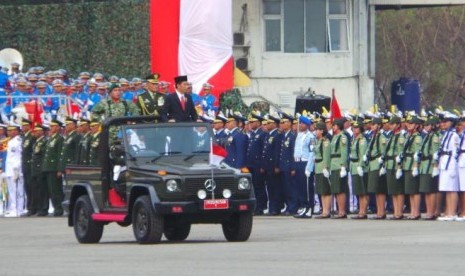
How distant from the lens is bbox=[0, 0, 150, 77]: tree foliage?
52062 millimetres

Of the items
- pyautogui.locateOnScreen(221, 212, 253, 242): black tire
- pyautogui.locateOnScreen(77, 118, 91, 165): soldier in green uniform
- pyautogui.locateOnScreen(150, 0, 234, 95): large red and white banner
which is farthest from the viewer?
pyautogui.locateOnScreen(150, 0, 234, 95): large red and white banner

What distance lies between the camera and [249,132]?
35688 mm

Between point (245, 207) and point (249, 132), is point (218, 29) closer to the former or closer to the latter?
point (249, 132)

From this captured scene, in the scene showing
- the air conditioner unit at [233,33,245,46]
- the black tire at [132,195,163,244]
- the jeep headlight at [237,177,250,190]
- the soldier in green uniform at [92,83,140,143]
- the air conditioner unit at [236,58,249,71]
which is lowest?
the black tire at [132,195,163,244]

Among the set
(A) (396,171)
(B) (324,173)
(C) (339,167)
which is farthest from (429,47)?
Result: (A) (396,171)

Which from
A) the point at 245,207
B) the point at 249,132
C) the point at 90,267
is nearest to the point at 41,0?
the point at 249,132

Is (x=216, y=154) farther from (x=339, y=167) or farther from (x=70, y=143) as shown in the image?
(x=70, y=143)

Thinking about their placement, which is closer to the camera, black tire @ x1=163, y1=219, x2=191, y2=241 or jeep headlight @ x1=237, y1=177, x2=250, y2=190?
jeep headlight @ x1=237, y1=177, x2=250, y2=190

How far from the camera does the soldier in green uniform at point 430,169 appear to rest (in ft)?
100

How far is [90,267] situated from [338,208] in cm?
1318

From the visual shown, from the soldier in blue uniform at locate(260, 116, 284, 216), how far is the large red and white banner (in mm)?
14819

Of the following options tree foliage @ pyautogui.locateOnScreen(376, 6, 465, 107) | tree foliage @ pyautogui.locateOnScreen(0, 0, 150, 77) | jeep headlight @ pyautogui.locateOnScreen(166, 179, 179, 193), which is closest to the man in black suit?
jeep headlight @ pyautogui.locateOnScreen(166, 179, 179, 193)

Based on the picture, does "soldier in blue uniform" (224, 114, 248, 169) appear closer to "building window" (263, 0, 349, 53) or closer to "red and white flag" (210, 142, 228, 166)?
"red and white flag" (210, 142, 228, 166)

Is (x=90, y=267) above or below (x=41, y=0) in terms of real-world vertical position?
below
